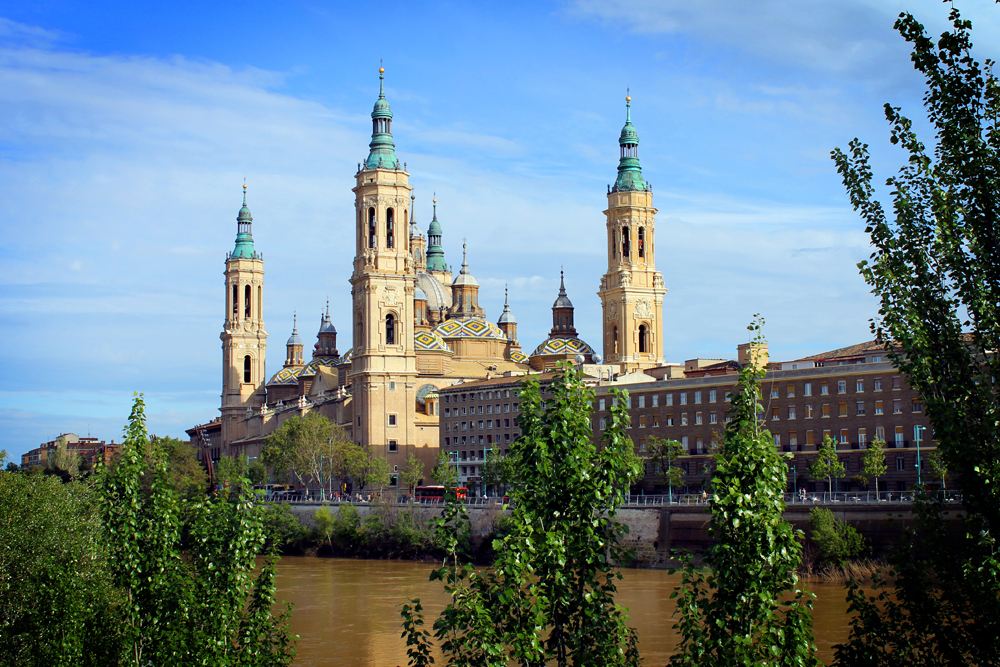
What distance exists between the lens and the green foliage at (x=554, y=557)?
16.9 metres

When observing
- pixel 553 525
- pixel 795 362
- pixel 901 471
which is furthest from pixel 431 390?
pixel 553 525

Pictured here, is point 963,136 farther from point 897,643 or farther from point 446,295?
point 446,295

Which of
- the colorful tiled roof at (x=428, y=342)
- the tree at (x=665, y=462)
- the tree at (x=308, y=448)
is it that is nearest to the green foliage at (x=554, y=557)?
the tree at (x=665, y=462)

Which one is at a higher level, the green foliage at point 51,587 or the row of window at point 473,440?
the row of window at point 473,440

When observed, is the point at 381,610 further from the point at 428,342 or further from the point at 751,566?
the point at 428,342

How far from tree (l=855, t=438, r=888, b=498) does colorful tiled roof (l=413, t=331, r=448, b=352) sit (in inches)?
2560

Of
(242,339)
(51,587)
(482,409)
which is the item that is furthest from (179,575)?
(242,339)

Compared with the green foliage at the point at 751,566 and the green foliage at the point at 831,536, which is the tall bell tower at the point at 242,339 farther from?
the green foliage at the point at 751,566

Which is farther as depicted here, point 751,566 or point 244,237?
point 244,237

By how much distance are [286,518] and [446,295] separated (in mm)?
83153

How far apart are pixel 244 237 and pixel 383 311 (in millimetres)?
55171

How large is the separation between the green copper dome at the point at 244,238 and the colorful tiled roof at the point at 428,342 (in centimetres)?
4483

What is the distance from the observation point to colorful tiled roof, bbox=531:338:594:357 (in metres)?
132

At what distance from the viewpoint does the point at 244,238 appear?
167250 millimetres
